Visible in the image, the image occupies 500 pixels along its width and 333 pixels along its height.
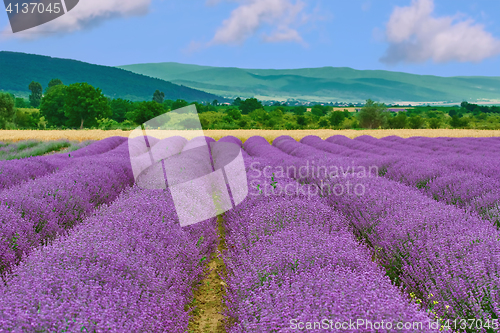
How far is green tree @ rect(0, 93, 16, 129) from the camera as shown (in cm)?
3953

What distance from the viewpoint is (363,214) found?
12.5 feet

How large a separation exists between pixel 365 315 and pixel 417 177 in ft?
16.9

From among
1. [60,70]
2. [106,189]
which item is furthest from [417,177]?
[60,70]

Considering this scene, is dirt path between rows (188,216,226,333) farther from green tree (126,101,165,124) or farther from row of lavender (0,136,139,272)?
green tree (126,101,165,124)

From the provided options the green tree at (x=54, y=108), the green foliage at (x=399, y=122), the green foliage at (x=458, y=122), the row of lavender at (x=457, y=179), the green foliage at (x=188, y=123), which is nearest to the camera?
the row of lavender at (x=457, y=179)

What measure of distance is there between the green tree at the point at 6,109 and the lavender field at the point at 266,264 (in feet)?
147

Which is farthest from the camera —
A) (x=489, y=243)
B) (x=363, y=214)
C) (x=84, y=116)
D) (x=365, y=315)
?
(x=84, y=116)

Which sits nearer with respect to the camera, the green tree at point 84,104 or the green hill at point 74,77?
the green tree at point 84,104

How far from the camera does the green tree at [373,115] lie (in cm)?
4231

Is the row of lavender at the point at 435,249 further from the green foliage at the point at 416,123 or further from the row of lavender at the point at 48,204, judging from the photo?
the green foliage at the point at 416,123

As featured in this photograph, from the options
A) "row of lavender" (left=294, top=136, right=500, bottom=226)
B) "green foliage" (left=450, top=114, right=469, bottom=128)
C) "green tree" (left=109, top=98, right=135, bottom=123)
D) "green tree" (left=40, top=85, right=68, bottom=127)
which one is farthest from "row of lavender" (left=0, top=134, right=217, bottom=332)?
"green tree" (left=109, top=98, right=135, bottom=123)

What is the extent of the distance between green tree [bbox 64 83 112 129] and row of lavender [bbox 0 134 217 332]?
43.6m

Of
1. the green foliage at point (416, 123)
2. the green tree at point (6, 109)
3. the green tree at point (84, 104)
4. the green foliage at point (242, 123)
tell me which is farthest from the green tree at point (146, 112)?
the green foliage at point (416, 123)

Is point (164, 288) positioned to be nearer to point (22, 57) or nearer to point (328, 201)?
point (328, 201)
